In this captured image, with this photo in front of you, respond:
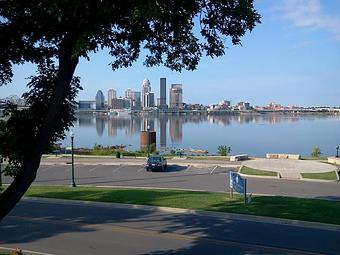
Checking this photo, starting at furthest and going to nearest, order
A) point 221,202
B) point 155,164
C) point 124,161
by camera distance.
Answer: point 124,161 < point 155,164 < point 221,202

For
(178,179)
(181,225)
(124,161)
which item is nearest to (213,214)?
Result: (181,225)

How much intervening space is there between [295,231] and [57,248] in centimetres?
726

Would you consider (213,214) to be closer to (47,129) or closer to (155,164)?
(47,129)

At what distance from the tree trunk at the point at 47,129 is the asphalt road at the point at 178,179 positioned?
19504 millimetres

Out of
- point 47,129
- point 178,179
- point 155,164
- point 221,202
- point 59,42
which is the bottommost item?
point 178,179

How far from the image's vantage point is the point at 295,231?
1502 centimetres

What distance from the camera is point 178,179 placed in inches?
1297

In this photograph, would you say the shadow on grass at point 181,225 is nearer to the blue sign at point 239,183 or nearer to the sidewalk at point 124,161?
the blue sign at point 239,183

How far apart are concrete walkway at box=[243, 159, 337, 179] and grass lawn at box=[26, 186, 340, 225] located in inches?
539

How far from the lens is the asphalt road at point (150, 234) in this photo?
42.7 ft

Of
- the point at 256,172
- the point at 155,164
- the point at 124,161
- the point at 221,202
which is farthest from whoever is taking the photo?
the point at 124,161

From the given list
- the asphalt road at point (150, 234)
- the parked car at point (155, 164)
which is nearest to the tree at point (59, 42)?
the asphalt road at point (150, 234)

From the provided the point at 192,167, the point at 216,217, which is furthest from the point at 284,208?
the point at 192,167

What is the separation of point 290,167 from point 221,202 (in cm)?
1917
